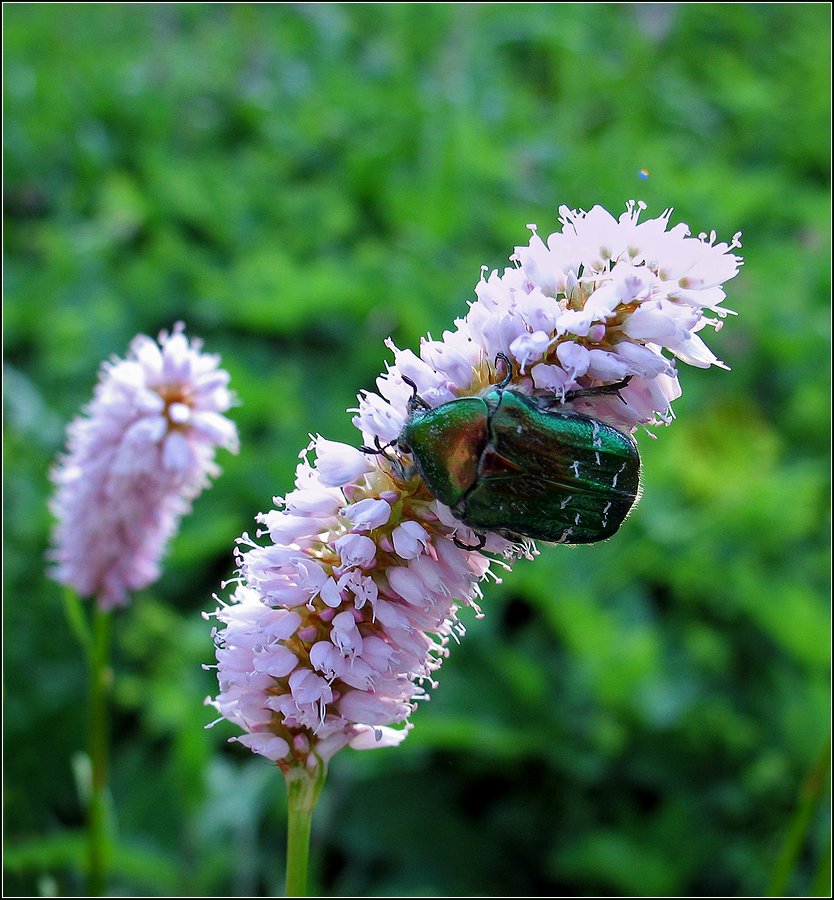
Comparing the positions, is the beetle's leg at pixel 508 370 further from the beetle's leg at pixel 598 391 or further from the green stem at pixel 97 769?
the green stem at pixel 97 769

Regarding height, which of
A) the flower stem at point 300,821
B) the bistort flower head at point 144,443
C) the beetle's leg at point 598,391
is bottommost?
the flower stem at point 300,821

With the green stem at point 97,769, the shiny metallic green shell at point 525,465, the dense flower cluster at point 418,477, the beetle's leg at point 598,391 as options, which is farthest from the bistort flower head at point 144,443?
the beetle's leg at point 598,391

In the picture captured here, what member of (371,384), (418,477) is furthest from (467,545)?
(371,384)

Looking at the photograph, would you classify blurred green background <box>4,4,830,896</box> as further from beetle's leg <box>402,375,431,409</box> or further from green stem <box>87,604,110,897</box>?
beetle's leg <box>402,375,431,409</box>

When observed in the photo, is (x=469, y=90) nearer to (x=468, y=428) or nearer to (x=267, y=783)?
(x=267, y=783)

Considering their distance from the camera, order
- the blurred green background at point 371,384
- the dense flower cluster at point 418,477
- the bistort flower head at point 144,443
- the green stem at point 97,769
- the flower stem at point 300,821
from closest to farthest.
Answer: the dense flower cluster at point 418,477 < the flower stem at point 300,821 < the bistort flower head at point 144,443 < the green stem at point 97,769 < the blurred green background at point 371,384

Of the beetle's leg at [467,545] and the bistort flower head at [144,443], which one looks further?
the bistort flower head at [144,443]

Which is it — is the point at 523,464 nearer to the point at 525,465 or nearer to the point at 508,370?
the point at 525,465

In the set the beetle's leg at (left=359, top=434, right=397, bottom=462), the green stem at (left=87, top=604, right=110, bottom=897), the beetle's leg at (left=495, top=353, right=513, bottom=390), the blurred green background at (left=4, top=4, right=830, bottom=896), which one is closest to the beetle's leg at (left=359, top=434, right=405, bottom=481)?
the beetle's leg at (left=359, top=434, right=397, bottom=462)
